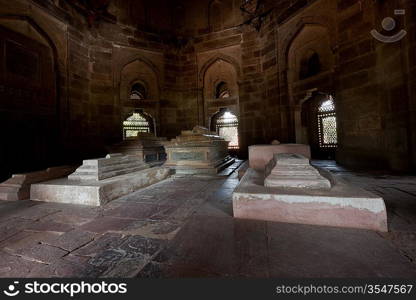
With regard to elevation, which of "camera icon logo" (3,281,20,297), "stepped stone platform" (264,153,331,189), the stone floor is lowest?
"camera icon logo" (3,281,20,297)

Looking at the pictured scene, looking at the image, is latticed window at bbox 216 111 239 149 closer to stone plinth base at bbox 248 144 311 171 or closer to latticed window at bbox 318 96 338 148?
latticed window at bbox 318 96 338 148

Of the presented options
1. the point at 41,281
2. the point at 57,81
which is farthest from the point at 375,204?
the point at 57,81

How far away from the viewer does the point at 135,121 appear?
1016 cm

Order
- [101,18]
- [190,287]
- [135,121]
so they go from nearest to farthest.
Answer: [190,287] → [101,18] → [135,121]

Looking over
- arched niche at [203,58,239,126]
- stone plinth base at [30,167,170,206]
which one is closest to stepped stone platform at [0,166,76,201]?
stone plinth base at [30,167,170,206]

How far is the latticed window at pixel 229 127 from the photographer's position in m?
10.7

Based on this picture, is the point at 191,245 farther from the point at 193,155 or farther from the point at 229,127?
the point at 229,127

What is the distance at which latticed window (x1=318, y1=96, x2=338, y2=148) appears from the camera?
327 inches

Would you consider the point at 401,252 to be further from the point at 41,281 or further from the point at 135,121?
the point at 135,121

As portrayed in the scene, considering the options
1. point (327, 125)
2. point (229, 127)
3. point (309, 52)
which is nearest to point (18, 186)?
point (229, 127)

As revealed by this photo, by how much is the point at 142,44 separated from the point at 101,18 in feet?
6.10

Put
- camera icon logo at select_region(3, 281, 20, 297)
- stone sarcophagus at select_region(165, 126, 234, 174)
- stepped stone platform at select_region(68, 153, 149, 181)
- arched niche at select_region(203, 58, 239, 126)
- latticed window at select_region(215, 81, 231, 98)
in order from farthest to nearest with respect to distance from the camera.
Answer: latticed window at select_region(215, 81, 231, 98)
arched niche at select_region(203, 58, 239, 126)
stone sarcophagus at select_region(165, 126, 234, 174)
stepped stone platform at select_region(68, 153, 149, 181)
camera icon logo at select_region(3, 281, 20, 297)

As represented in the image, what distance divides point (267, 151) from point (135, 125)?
7844mm

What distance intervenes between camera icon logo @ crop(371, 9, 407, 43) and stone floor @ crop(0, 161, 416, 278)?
4.26m
